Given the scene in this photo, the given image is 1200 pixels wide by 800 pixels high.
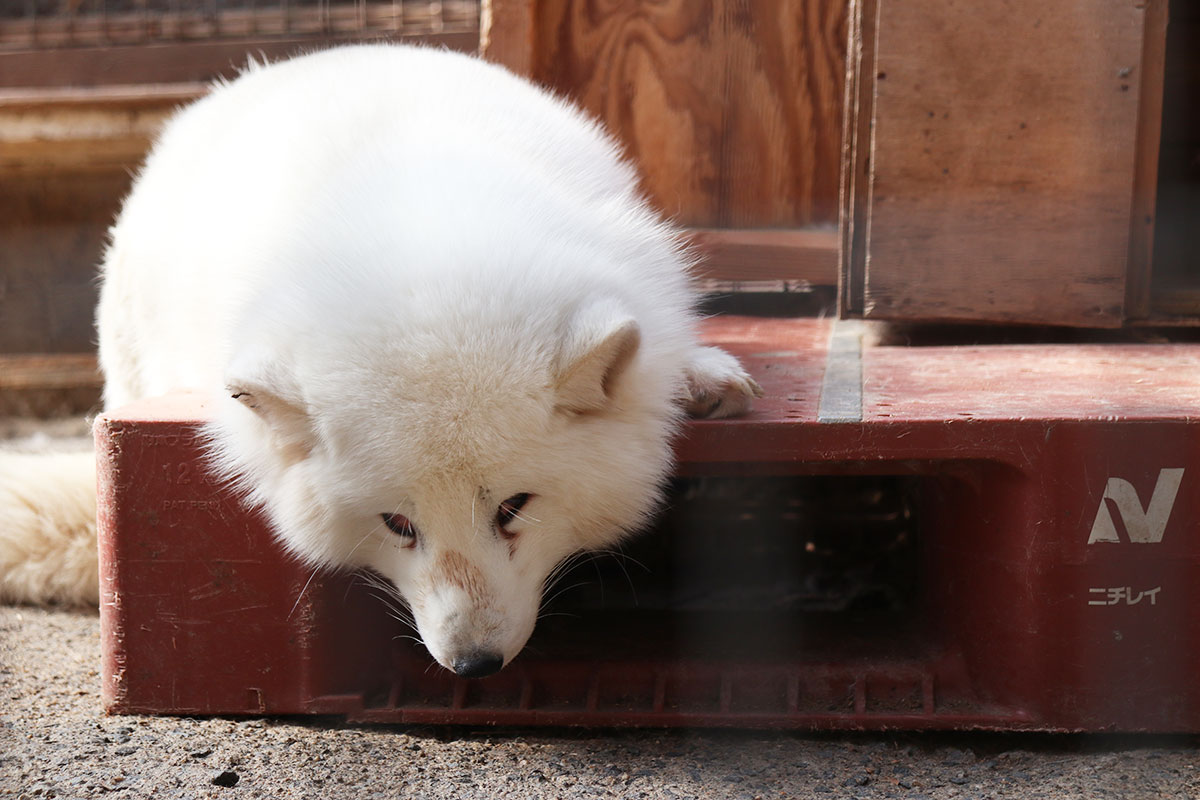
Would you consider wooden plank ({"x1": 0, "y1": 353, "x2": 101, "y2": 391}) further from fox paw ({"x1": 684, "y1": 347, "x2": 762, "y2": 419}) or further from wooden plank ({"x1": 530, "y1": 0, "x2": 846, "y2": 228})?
fox paw ({"x1": 684, "y1": 347, "x2": 762, "y2": 419})

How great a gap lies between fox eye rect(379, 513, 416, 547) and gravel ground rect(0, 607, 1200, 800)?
0.41 meters

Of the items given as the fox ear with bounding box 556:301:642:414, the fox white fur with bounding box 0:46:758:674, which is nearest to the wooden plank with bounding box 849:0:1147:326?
the fox white fur with bounding box 0:46:758:674

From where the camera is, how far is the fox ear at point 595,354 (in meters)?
1.70

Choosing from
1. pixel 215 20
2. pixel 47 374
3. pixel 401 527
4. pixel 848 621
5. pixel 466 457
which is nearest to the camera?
pixel 466 457

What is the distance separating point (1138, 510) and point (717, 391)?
73 centimetres

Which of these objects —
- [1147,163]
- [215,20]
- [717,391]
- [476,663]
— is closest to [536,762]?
[476,663]

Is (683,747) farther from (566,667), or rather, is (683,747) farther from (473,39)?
(473,39)

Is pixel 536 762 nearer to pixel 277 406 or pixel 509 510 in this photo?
pixel 509 510

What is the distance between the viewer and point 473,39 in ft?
13.7

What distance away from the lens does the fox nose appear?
1768mm

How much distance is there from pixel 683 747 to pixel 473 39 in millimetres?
2994

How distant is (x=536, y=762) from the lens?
1.95 metres

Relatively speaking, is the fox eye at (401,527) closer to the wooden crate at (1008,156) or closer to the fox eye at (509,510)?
the fox eye at (509,510)

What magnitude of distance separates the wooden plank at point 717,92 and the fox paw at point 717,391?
1.60 meters
